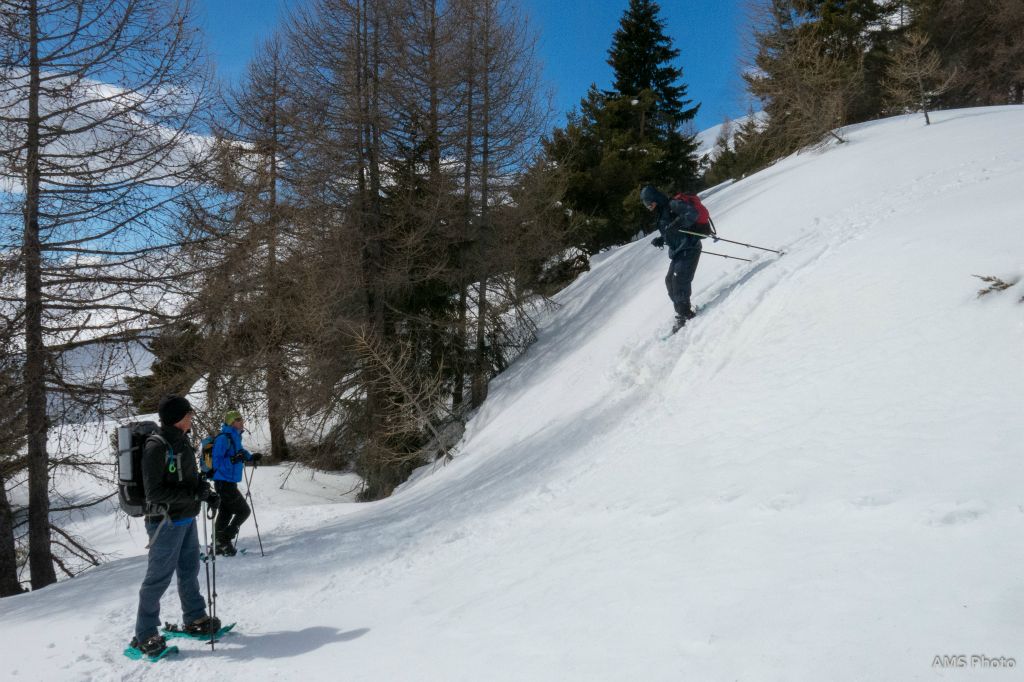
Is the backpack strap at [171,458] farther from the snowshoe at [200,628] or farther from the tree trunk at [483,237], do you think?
the tree trunk at [483,237]

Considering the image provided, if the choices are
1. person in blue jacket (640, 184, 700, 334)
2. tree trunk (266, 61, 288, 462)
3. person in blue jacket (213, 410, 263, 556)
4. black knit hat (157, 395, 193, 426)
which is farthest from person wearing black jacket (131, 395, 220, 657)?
tree trunk (266, 61, 288, 462)

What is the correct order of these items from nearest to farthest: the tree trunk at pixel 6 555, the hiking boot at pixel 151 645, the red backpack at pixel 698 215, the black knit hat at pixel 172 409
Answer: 1. the hiking boot at pixel 151 645
2. the black knit hat at pixel 172 409
3. the tree trunk at pixel 6 555
4. the red backpack at pixel 698 215

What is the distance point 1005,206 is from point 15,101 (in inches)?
479

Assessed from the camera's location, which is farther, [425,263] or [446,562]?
[425,263]

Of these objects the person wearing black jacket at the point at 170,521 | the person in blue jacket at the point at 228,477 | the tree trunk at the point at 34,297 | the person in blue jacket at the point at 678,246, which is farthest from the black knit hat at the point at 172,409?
the person in blue jacket at the point at 678,246

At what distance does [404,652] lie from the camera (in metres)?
4.07

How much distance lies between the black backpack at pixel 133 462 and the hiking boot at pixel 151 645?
92 cm

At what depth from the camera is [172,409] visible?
477 cm

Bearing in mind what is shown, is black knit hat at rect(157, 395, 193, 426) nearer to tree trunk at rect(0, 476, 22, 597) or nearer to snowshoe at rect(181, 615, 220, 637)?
snowshoe at rect(181, 615, 220, 637)

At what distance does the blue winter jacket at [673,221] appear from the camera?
31.7ft

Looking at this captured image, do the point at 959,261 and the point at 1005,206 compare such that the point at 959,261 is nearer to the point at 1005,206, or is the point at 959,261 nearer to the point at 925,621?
the point at 1005,206

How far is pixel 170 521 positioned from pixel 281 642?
49.7 inches

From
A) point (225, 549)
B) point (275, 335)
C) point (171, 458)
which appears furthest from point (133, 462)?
point (275, 335)

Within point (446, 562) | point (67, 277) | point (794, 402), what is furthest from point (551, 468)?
point (67, 277)
